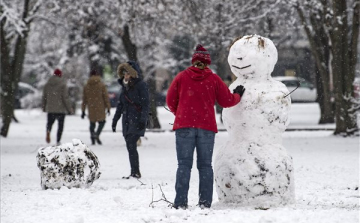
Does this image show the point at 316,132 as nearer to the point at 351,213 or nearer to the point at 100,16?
the point at 100,16

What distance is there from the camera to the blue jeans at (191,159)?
764cm

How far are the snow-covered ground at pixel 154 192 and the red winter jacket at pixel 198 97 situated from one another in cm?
91

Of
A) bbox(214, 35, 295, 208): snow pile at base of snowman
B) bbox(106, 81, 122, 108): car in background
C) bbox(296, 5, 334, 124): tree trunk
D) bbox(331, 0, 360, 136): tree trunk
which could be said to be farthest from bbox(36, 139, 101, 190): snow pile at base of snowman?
bbox(106, 81, 122, 108): car in background

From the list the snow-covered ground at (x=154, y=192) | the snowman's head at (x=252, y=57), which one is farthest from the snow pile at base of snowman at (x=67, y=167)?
the snowman's head at (x=252, y=57)

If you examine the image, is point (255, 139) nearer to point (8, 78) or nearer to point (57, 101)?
point (57, 101)

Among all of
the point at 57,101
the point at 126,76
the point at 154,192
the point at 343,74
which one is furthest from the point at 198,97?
the point at 343,74

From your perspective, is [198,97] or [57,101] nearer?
[198,97]

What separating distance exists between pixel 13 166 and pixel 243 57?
7.10 meters

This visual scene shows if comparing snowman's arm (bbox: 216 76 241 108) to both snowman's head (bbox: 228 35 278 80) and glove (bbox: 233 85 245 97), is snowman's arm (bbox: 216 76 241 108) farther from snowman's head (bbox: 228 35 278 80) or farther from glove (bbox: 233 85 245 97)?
snowman's head (bbox: 228 35 278 80)

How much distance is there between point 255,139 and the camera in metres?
7.99

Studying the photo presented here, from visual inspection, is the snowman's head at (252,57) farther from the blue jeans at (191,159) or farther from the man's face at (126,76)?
the man's face at (126,76)

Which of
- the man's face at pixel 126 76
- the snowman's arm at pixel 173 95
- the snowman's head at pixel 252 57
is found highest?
the snowman's head at pixel 252 57

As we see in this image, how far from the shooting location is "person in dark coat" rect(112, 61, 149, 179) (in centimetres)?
1120

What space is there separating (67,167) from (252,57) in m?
3.13
